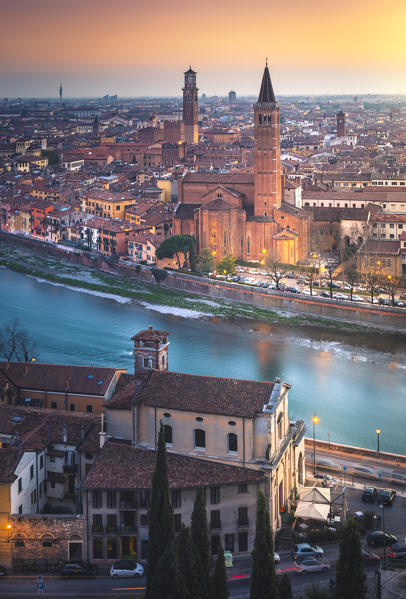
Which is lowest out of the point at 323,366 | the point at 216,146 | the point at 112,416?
the point at 323,366

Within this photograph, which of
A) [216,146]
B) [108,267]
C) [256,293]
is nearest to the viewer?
[256,293]

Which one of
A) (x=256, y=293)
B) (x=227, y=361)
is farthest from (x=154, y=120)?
(x=227, y=361)

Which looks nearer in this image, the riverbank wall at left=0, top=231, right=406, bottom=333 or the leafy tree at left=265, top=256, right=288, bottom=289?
the riverbank wall at left=0, top=231, right=406, bottom=333

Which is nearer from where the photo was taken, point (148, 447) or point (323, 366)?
point (148, 447)

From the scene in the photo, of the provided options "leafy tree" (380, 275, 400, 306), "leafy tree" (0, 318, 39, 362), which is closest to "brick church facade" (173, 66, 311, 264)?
"leafy tree" (380, 275, 400, 306)

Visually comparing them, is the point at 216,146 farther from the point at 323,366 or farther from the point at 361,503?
the point at 361,503

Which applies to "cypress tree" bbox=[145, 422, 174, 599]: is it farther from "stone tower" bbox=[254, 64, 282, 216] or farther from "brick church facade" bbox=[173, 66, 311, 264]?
"stone tower" bbox=[254, 64, 282, 216]
